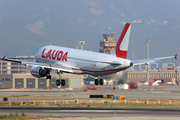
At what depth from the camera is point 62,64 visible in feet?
250

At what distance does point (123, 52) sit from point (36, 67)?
20.7 meters

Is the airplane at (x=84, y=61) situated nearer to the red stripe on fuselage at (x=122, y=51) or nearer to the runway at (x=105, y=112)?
the red stripe on fuselage at (x=122, y=51)

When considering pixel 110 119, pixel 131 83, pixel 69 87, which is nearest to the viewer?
pixel 110 119

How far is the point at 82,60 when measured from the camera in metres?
73.5

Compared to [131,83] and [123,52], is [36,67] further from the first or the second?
[131,83]

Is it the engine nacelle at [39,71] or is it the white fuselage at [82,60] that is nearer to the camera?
the white fuselage at [82,60]

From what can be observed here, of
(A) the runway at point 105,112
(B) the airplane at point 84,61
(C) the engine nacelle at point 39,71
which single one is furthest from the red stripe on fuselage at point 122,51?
(C) the engine nacelle at point 39,71

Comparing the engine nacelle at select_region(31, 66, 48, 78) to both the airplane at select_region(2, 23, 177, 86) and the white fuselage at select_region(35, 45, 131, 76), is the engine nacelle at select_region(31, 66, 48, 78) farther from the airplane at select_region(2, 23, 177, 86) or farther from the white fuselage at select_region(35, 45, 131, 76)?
the white fuselage at select_region(35, 45, 131, 76)

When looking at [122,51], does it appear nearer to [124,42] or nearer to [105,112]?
[124,42]

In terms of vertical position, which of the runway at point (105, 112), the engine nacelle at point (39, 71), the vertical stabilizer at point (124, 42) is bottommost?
the runway at point (105, 112)

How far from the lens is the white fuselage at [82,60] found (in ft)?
230

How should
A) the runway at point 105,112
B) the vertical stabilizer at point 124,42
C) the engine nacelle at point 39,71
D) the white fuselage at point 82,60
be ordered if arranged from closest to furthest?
the vertical stabilizer at point 124,42
the white fuselage at point 82,60
the engine nacelle at point 39,71
the runway at point 105,112

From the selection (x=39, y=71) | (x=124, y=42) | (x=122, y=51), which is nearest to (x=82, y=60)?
(x=122, y=51)

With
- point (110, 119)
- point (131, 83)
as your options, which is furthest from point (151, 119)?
point (131, 83)
